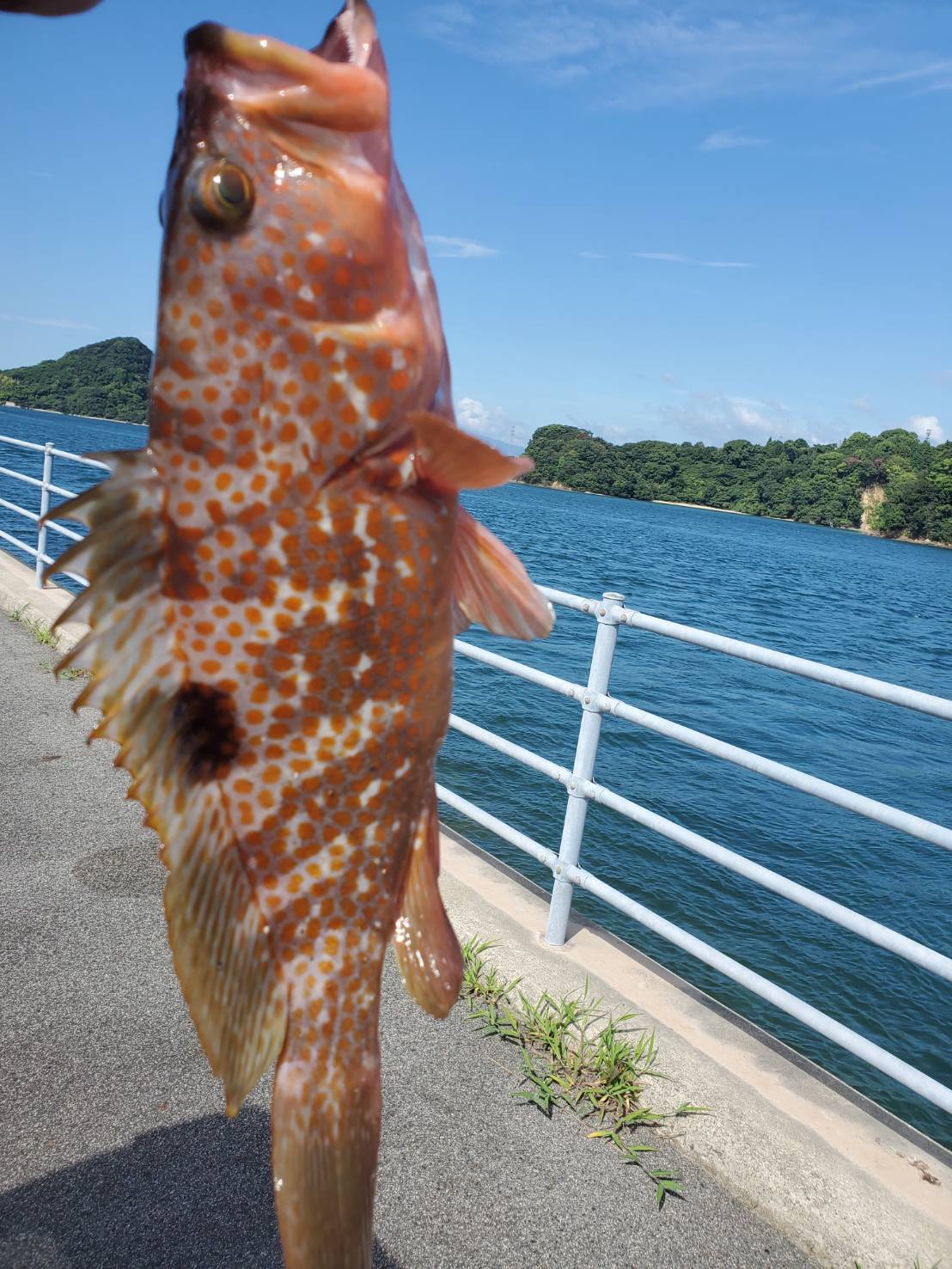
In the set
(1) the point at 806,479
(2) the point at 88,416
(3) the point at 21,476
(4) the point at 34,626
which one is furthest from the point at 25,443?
(1) the point at 806,479

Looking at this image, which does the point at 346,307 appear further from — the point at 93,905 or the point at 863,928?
the point at 93,905

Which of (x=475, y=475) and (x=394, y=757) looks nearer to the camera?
(x=475, y=475)

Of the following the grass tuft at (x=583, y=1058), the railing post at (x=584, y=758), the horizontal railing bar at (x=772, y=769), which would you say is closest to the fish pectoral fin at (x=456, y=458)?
the horizontal railing bar at (x=772, y=769)

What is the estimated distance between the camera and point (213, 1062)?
1.16 meters

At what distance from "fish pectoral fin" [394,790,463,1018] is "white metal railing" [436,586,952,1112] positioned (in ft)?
6.02

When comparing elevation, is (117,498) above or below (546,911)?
above

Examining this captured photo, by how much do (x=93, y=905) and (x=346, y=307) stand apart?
3.85m

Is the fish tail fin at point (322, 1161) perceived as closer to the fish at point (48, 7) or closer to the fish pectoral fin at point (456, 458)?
the fish pectoral fin at point (456, 458)

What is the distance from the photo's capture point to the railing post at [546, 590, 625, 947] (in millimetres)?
4168

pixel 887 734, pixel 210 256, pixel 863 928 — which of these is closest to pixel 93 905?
pixel 863 928

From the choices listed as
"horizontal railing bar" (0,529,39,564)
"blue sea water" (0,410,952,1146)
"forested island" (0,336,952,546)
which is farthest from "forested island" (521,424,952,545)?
"horizontal railing bar" (0,529,39,564)

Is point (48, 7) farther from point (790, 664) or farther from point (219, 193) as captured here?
point (790, 664)

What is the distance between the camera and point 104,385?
8.13m

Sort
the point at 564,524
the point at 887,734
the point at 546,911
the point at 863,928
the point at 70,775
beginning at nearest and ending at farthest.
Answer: the point at 863,928
the point at 546,911
the point at 70,775
the point at 887,734
the point at 564,524
